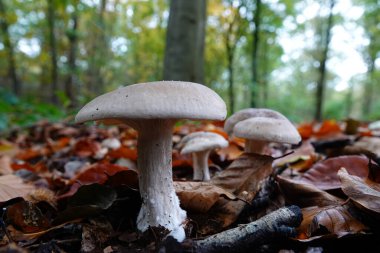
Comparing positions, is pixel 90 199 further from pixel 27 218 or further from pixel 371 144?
pixel 371 144

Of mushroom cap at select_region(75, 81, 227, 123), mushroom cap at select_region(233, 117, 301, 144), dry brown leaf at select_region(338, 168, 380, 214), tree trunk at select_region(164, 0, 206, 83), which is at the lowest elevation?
dry brown leaf at select_region(338, 168, 380, 214)

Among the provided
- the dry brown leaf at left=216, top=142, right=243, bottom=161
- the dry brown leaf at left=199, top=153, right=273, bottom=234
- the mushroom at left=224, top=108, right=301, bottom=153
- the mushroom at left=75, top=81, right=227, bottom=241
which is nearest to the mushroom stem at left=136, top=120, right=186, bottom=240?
the mushroom at left=75, top=81, right=227, bottom=241

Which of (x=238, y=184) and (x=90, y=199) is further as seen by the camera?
(x=238, y=184)

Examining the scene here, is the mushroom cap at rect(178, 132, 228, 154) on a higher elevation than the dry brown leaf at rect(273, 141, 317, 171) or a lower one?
higher

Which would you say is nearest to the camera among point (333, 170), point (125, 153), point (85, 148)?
point (333, 170)

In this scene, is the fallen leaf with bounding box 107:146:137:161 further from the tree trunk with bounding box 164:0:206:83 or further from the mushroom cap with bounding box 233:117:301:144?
the tree trunk with bounding box 164:0:206:83

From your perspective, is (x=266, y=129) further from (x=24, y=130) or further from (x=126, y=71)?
(x=126, y=71)

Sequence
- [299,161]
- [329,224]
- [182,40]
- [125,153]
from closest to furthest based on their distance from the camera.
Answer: [329,224] < [299,161] < [125,153] < [182,40]

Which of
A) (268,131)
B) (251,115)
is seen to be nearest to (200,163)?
(251,115)
